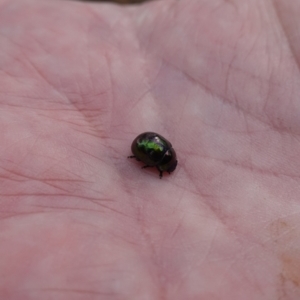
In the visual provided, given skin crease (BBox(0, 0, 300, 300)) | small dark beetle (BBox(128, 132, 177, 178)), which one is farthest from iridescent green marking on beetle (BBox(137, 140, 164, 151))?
skin crease (BBox(0, 0, 300, 300))

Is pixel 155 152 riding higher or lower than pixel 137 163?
higher

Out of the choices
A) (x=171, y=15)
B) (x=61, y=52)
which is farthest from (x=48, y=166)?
(x=171, y=15)

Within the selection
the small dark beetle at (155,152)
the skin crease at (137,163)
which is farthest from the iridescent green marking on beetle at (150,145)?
the skin crease at (137,163)

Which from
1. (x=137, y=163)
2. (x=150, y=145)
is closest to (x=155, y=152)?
(x=150, y=145)

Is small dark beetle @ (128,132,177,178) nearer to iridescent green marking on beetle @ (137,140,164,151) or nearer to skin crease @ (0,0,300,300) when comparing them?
iridescent green marking on beetle @ (137,140,164,151)

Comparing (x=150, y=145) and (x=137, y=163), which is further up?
(x=150, y=145)

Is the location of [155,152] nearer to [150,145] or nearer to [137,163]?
[150,145]

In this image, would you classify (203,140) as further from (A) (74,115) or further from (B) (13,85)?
(B) (13,85)
